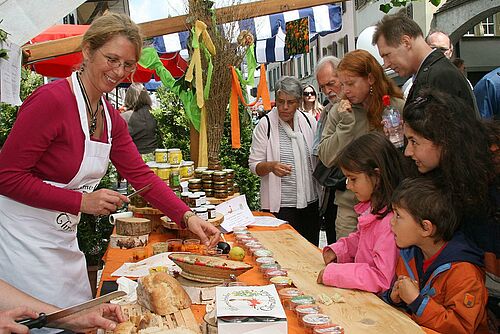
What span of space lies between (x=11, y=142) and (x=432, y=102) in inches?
67.9

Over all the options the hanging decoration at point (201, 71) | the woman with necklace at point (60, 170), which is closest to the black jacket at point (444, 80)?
the woman with necklace at point (60, 170)

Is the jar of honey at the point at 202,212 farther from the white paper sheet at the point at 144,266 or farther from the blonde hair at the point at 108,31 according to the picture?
the blonde hair at the point at 108,31

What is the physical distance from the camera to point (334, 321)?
182cm

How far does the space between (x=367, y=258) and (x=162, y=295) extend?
0.99m

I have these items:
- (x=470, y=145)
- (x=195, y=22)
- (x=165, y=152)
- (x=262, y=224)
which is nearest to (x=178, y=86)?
(x=195, y=22)

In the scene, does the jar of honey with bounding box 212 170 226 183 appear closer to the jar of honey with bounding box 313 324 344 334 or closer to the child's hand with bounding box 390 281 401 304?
the child's hand with bounding box 390 281 401 304

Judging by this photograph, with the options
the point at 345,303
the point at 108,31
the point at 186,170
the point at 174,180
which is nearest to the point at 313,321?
the point at 345,303

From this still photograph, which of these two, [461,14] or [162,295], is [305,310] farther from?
[461,14]

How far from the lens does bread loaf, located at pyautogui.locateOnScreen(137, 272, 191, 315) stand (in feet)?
6.20

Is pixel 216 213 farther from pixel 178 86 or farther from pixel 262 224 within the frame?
pixel 178 86

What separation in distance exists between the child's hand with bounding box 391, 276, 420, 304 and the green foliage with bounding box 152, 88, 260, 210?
4.32m

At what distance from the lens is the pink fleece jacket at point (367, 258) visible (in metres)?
2.21

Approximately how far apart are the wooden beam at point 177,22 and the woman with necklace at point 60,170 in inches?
88.7

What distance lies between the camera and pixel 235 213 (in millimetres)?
3600
